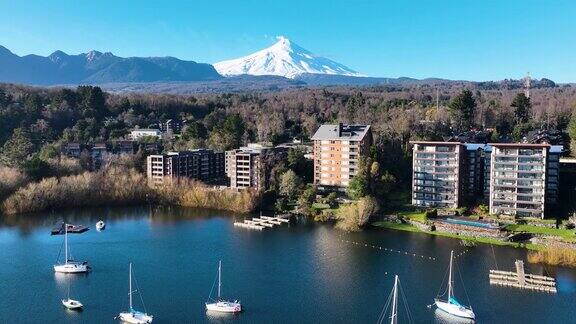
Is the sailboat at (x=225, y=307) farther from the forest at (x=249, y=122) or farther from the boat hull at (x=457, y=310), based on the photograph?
the forest at (x=249, y=122)

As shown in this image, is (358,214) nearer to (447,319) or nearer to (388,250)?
(388,250)

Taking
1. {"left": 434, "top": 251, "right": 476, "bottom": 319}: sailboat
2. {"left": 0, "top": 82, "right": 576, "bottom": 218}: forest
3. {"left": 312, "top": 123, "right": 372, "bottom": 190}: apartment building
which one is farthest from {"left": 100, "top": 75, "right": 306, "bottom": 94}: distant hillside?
{"left": 434, "top": 251, "right": 476, "bottom": 319}: sailboat

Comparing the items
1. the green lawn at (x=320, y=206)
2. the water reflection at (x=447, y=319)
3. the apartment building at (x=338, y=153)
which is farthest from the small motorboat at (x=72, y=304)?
the apartment building at (x=338, y=153)

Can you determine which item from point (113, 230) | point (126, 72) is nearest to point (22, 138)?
point (113, 230)

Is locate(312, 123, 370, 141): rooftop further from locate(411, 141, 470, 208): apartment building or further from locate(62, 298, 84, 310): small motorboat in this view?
locate(62, 298, 84, 310): small motorboat

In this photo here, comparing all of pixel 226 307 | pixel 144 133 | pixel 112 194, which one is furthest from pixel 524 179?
pixel 144 133

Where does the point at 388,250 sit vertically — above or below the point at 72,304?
above

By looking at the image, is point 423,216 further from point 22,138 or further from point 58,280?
point 22,138
